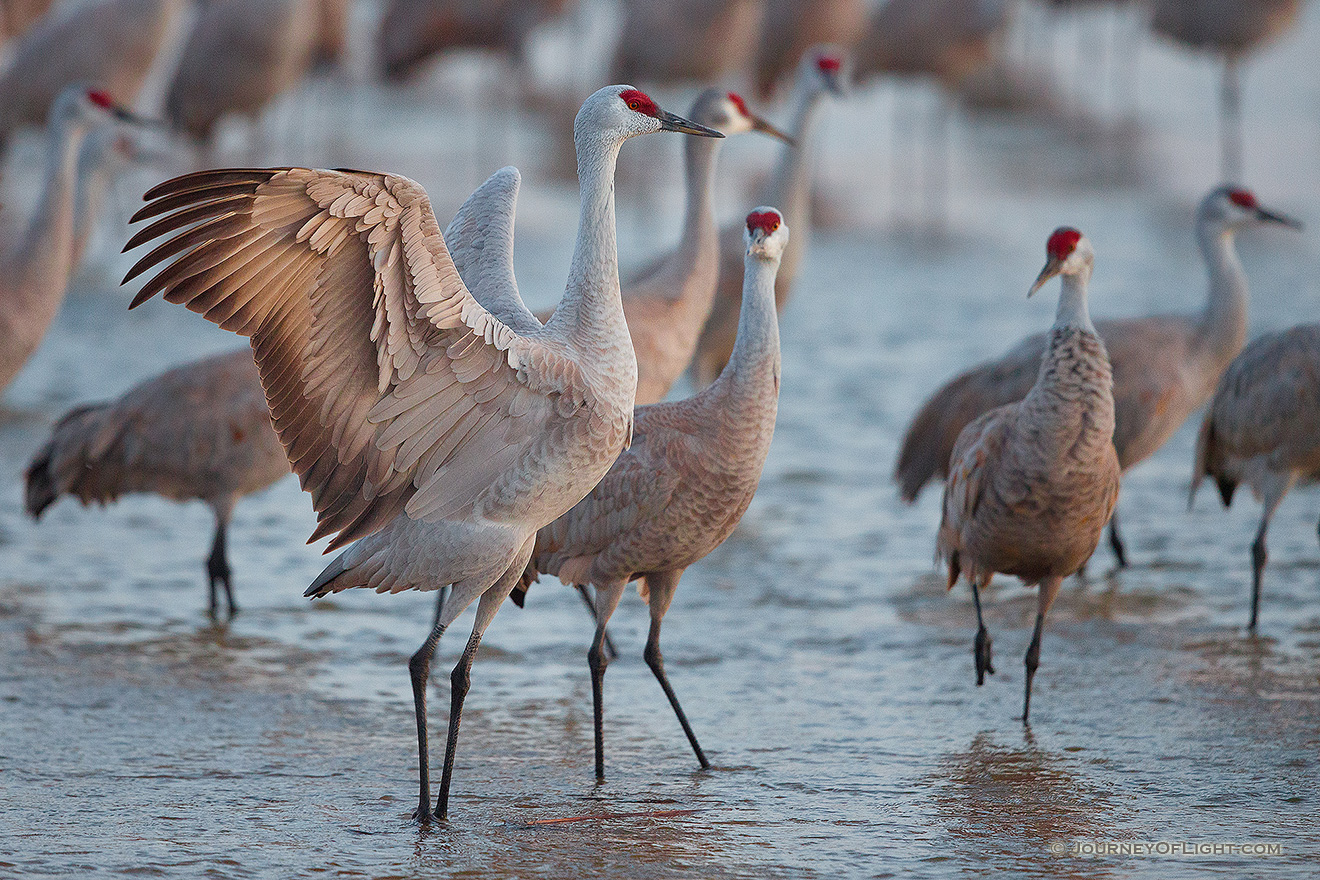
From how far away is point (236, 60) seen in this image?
47.5ft

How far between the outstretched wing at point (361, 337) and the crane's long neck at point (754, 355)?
29.9 inches

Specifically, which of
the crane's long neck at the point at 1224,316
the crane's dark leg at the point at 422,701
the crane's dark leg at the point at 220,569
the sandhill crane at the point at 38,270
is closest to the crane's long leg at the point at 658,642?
the crane's dark leg at the point at 422,701

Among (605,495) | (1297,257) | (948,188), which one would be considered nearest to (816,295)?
(1297,257)

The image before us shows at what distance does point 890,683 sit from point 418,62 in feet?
42.4

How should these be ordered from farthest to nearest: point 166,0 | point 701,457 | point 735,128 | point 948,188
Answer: point 948,188
point 166,0
point 735,128
point 701,457

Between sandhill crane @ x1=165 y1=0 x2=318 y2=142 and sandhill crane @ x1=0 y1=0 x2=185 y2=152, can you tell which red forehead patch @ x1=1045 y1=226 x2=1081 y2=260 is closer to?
sandhill crane @ x1=0 y1=0 x2=185 y2=152

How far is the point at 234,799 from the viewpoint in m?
4.57

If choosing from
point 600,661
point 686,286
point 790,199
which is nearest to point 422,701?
point 600,661

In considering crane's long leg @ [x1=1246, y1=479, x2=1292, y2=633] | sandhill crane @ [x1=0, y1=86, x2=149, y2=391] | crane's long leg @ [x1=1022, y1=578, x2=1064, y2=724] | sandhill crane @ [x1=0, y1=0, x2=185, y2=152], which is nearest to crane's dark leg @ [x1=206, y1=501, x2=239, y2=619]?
sandhill crane @ [x1=0, y1=86, x2=149, y2=391]

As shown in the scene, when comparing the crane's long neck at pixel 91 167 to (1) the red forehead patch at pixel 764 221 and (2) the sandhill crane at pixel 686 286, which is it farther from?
(1) the red forehead patch at pixel 764 221

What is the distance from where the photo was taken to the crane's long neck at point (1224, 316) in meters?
7.23

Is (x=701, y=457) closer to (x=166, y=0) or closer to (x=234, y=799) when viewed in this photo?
(x=234, y=799)

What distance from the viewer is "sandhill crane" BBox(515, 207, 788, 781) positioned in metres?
5.00

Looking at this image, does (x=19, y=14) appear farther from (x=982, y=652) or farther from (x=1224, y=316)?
(x=982, y=652)
